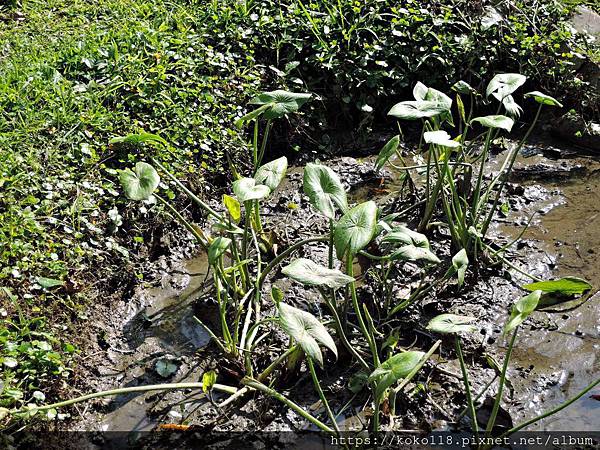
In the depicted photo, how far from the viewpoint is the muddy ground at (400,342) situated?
8.86 ft

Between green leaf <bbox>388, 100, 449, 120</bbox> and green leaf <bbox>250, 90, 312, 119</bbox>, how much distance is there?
0.42 m

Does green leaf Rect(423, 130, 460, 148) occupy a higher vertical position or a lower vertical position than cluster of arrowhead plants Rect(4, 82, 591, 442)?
higher

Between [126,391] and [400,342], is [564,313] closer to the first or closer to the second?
[400,342]

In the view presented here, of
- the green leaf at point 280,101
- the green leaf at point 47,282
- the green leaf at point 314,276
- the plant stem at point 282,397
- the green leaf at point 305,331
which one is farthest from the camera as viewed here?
the green leaf at point 280,101

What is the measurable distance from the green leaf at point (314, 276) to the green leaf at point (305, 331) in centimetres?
10

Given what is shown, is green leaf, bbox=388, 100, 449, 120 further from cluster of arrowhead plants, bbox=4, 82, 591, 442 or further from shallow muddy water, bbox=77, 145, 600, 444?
shallow muddy water, bbox=77, 145, 600, 444

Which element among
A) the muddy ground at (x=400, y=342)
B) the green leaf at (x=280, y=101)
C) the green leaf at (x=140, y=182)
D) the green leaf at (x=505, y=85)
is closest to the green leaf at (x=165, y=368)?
the muddy ground at (x=400, y=342)

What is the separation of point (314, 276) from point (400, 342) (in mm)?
829

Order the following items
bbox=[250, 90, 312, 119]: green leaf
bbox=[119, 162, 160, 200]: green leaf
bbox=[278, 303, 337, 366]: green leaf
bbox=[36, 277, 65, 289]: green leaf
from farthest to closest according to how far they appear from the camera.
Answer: bbox=[250, 90, 312, 119]: green leaf
bbox=[36, 277, 65, 289]: green leaf
bbox=[119, 162, 160, 200]: green leaf
bbox=[278, 303, 337, 366]: green leaf

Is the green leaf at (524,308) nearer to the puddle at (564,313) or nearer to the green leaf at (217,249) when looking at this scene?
the puddle at (564,313)

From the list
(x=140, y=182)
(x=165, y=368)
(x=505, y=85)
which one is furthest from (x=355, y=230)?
(x=505, y=85)

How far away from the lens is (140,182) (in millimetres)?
2682

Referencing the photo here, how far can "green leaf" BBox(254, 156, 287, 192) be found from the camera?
2.75 m

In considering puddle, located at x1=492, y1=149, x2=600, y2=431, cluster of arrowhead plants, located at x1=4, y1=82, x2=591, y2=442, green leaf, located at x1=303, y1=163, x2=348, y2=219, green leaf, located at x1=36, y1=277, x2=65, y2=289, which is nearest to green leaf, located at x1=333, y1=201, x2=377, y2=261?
cluster of arrowhead plants, located at x1=4, y1=82, x2=591, y2=442
